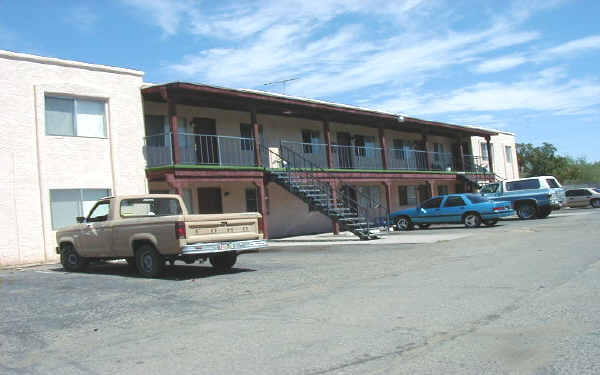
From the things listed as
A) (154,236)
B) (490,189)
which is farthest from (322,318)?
(490,189)

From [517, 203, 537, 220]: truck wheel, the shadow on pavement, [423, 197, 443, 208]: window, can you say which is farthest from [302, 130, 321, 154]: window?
the shadow on pavement

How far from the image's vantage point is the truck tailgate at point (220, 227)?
11.7 metres

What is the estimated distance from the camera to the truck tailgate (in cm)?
1170

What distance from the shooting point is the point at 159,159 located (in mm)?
21047

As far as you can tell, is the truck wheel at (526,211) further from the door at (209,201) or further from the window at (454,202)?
the door at (209,201)

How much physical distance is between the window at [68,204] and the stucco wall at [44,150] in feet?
0.63

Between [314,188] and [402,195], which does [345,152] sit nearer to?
[402,195]

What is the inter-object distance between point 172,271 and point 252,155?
1122cm

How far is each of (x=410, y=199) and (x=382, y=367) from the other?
1231 inches

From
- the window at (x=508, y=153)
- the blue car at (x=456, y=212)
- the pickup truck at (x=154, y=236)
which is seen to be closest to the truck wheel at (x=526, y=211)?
the blue car at (x=456, y=212)

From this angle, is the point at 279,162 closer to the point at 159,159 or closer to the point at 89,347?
the point at 159,159

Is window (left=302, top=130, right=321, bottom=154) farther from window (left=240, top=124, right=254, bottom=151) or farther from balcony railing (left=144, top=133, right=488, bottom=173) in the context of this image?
window (left=240, top=124, right=254, bottom=151)

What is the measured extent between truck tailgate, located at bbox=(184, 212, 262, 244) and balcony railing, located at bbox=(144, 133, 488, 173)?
24.1ft

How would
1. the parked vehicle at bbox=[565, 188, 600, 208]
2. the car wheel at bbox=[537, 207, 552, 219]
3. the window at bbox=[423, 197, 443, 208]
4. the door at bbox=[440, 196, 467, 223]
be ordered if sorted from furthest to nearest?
the parked vehicle at bbox=[565, 188, 600, 208] → the car wheel at bbox=[537, 207, 552, 219] → the window at bbox=[423, 197, 443, 208] → the door at bbox=[440, 196, 467, 223]
